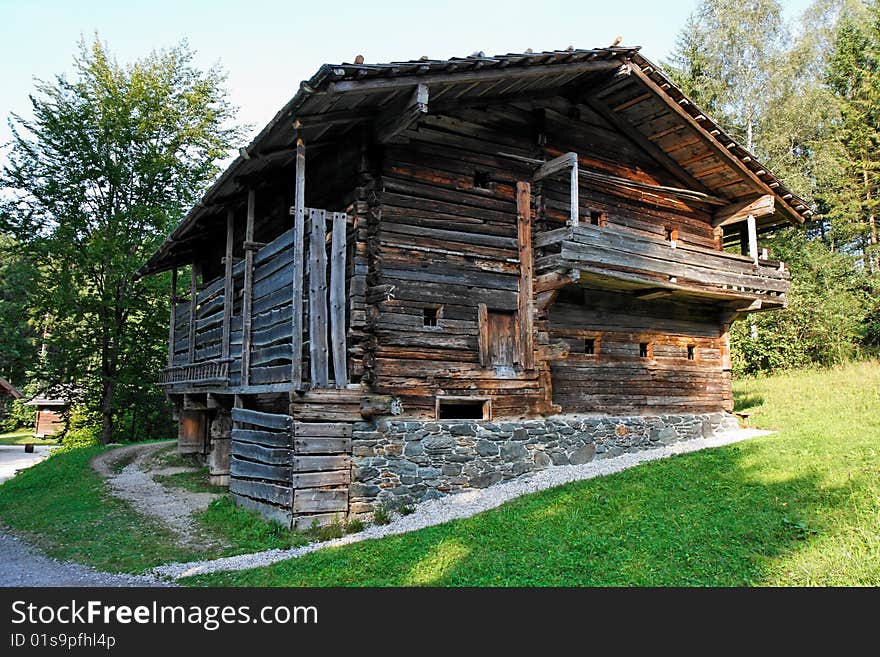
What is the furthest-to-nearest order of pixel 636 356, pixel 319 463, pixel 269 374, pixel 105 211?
pixel 105 211
pixel 636 356
pixel 269 374
pixel 319 463

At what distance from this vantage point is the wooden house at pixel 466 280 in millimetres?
11125

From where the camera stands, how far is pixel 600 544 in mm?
8180

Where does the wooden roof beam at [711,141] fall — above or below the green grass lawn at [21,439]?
above

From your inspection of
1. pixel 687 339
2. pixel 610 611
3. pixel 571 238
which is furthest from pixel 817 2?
pixel 610 611

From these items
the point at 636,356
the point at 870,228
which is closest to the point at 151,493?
the point at 636,356

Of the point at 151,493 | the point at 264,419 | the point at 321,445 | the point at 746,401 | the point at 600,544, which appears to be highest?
the point at 264,419

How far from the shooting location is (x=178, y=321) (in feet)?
65.2

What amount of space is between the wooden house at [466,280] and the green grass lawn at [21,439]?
2470cm

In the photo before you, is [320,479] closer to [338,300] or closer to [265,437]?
[265,437]

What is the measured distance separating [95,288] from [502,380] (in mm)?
21837

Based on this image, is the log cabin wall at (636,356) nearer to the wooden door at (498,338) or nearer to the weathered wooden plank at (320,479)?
the wooden door at (498,338)

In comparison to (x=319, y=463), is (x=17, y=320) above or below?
above

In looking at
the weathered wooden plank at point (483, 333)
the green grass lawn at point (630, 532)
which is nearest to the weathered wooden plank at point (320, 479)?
the green grass lawn at point (630, 532)

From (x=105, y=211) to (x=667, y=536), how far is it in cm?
2737
